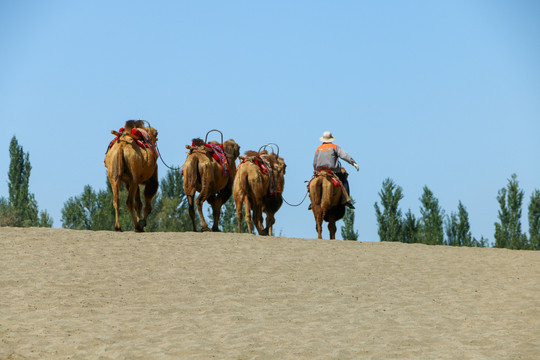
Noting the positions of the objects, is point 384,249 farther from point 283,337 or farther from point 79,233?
point 283,337

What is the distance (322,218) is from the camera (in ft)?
77.5

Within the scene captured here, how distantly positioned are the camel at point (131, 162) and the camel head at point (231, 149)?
2780 mm

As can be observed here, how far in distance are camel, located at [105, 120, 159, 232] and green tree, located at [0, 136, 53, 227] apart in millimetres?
33733

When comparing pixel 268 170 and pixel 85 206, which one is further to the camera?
pixel 85 206

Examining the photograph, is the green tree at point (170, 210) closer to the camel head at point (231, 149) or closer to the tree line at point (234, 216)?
A: the tree line at point (234, 216)

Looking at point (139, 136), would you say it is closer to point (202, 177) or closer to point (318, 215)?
point (202, 177)

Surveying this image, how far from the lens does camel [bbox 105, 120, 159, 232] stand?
814 inches

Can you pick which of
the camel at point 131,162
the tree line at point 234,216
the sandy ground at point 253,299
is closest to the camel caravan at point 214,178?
the camel at point 131,162

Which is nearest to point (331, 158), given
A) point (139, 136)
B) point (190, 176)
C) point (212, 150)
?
point (212, 150)

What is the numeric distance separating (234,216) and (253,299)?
3875 centimetres

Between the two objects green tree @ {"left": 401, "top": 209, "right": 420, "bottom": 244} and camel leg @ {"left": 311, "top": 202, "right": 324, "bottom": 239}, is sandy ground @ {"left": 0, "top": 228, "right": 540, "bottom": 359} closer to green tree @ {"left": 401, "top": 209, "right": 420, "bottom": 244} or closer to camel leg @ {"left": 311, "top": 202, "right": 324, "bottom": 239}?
camel leg @ {"left": 311, "top": 202, "right": 324, "bottom": 239}

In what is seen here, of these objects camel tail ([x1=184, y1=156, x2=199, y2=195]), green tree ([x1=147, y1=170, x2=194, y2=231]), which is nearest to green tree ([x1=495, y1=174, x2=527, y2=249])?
green tree ([x1=147, y1=170, x2=194, y2=231])

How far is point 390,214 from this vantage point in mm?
52375

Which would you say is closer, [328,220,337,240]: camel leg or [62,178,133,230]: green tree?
[328,220,337,240]: camel leg
